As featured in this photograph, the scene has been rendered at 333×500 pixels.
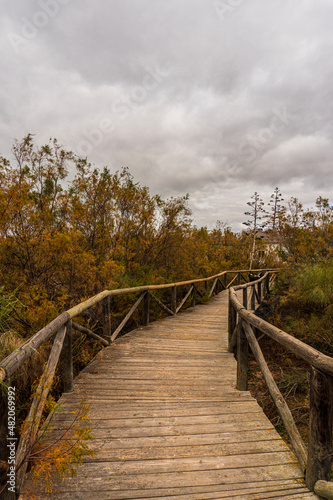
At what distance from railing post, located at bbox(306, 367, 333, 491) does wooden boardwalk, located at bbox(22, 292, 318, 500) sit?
0.17 meters

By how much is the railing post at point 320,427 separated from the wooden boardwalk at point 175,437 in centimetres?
17

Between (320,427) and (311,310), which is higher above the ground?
(320,427)

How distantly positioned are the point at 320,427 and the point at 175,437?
46.8 inches

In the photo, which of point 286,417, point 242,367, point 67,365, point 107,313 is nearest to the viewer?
point 286,417

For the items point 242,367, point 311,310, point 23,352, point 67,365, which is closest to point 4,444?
point 23,352

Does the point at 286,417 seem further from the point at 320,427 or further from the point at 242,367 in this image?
the point at 242,367

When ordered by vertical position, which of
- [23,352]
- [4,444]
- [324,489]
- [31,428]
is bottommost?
[324,489]

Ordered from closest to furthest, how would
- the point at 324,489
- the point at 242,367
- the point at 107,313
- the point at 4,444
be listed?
the point at 4,444, the point at 324,489, the point at 242,367, the point at 107,313

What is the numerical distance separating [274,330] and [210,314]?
5.51m

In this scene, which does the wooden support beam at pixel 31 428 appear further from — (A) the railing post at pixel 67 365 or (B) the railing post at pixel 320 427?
(B) the railing post at pixel 320 427

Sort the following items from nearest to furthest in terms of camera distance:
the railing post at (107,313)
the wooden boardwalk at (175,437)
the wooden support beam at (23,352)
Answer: the wooden support beam at (23,352) → the wooden boardwalk at (175,437) → the railing post at (107,313)

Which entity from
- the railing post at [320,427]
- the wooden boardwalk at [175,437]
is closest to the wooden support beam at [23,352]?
the wooden boardwalk at [175,437]

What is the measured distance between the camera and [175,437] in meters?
2.12

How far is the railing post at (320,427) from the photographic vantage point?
155 cm
